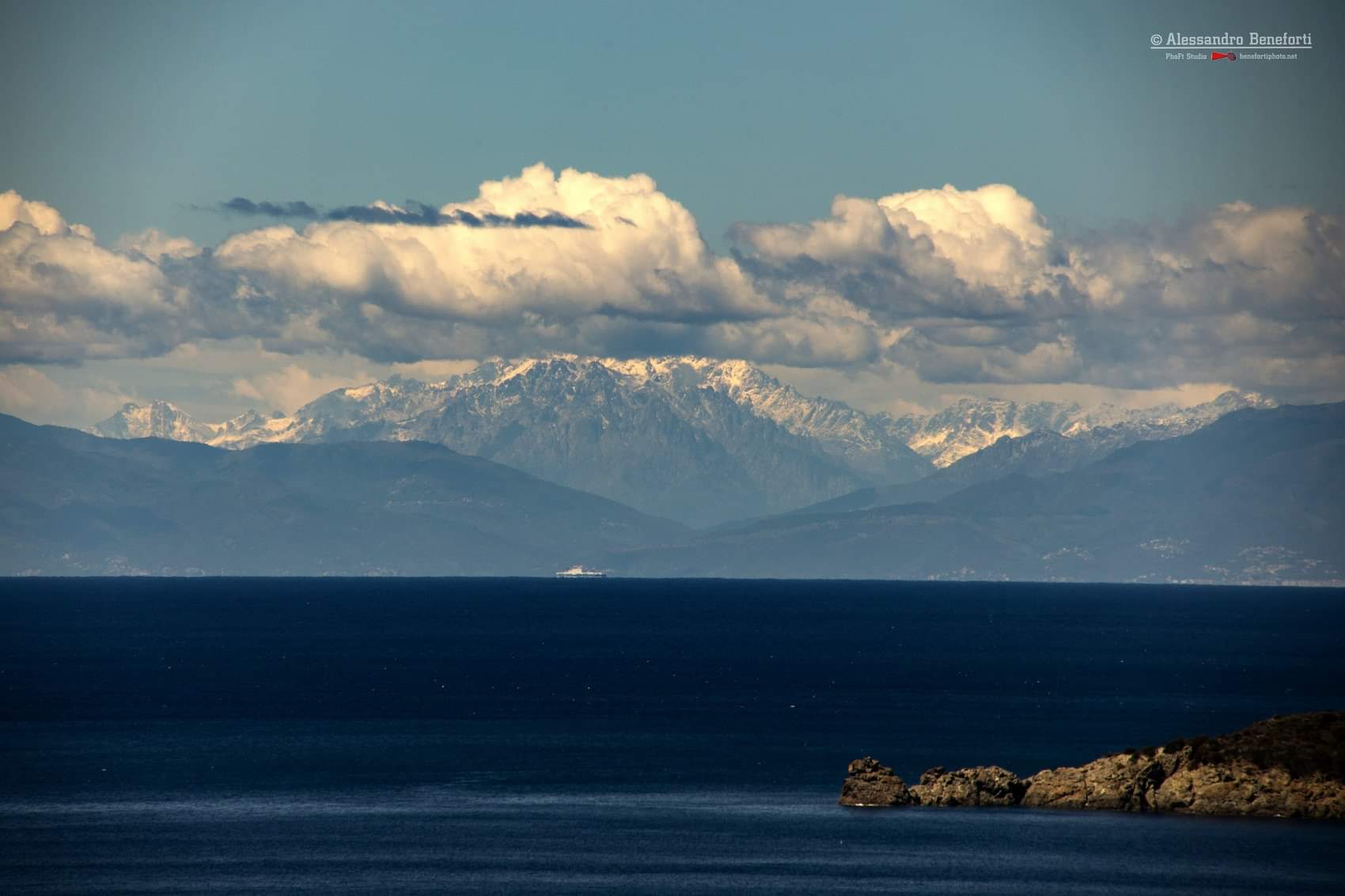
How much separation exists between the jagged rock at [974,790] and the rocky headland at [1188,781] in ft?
0.19

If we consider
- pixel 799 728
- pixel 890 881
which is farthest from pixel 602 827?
pixel 799 728

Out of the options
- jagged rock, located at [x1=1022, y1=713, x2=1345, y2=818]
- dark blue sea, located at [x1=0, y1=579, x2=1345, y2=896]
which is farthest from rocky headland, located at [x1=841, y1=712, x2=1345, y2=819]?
dark blue sea, located at [x1=0, y1=579, x2=1345, y2=896]

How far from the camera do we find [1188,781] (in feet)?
396

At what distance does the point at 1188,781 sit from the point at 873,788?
73.4 ft

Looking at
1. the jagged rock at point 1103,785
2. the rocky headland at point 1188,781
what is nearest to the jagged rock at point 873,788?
the rocky headland at point 1188,781

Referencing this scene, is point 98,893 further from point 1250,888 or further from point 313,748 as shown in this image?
point 1250,888

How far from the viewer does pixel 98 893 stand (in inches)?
3875

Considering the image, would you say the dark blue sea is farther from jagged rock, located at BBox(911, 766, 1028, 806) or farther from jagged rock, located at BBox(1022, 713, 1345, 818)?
jagged rock, located at BBox(1022, 713, 1345, 818)

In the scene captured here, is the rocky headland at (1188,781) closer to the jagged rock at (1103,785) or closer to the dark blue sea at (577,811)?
the jagged rock at (1103,785)

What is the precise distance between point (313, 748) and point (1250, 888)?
86.6m

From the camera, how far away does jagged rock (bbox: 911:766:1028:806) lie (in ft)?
405

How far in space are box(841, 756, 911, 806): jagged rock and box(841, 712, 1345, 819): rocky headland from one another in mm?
58

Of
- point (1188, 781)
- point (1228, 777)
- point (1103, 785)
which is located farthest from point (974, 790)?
point (1228, 777)

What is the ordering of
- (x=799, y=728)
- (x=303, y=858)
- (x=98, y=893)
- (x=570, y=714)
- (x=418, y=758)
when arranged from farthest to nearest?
(x=570, y=714)
(x=799, y=728)
(x=418, y=758)
(x=303, y=858)
(x=98, y=893)
